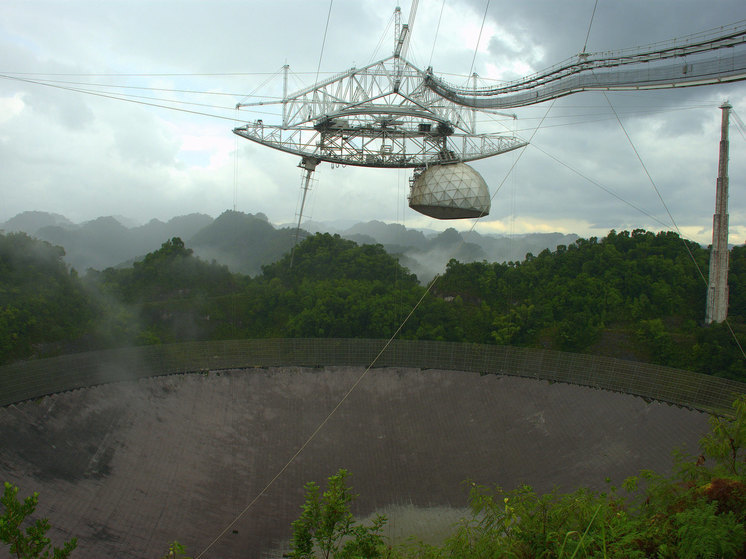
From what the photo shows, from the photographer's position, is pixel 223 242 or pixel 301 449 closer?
pixel 301 449

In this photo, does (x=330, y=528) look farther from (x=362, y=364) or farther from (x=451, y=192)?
(x=451, y=192)

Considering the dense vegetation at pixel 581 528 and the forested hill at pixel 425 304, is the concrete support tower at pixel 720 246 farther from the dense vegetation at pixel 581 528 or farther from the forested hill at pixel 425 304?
the dense vegetation at pixel 581 528

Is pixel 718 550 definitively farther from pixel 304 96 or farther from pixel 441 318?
pixel 441 318

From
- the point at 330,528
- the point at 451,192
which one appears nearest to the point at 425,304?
the point at 451,192

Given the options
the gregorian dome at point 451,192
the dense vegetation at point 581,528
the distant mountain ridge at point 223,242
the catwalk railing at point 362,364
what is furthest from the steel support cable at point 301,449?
the distant mountain ridge at point 223,242

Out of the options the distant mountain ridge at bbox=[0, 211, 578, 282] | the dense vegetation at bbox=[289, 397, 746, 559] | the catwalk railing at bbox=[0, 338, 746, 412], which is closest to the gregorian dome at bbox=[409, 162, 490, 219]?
the catwalk railing at bbox=[0, 338, 746, 412]

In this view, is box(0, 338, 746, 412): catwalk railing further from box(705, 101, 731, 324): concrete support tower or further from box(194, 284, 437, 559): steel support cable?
box(705, 101, 731, 324): concrete support tower
